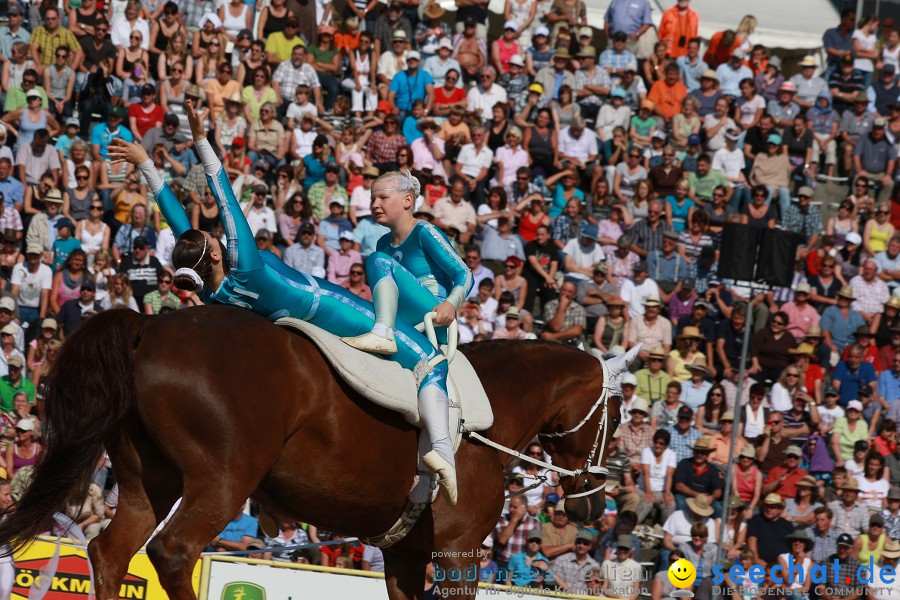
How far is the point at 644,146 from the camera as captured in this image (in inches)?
749

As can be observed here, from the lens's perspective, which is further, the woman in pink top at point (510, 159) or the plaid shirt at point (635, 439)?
the woman in pink top at point (510, 159)

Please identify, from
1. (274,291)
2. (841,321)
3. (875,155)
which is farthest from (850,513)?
(274,291)

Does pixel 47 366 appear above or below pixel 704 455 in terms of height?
above

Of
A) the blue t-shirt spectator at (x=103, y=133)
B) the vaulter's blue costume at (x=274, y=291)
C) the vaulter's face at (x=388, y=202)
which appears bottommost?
the blue t-shirt spectator at (x=103, y=133)

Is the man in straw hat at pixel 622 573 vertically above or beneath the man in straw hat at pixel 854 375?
beneath

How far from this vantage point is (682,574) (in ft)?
37.8

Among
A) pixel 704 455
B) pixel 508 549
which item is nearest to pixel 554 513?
pixel 508 549

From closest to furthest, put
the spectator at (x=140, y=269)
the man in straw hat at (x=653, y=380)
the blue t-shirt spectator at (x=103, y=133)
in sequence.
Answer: the spectator at (x=140, y=269) < the man in straw hat at (x=653, y=380) < the blue t-shirt spectator at (x=103, y=133)

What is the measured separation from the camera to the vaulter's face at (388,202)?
7.56 m

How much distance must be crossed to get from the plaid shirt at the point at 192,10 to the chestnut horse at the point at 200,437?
39.7ft

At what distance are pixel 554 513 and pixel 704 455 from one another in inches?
82.9

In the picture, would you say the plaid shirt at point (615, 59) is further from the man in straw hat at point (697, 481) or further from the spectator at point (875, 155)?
the man in straw hat at point (697, 481)

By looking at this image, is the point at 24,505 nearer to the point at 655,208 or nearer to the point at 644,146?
the point at 655,208

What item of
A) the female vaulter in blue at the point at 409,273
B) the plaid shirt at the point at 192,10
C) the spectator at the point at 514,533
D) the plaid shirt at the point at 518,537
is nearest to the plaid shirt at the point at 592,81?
the plaid shirt at the point at 192,10
